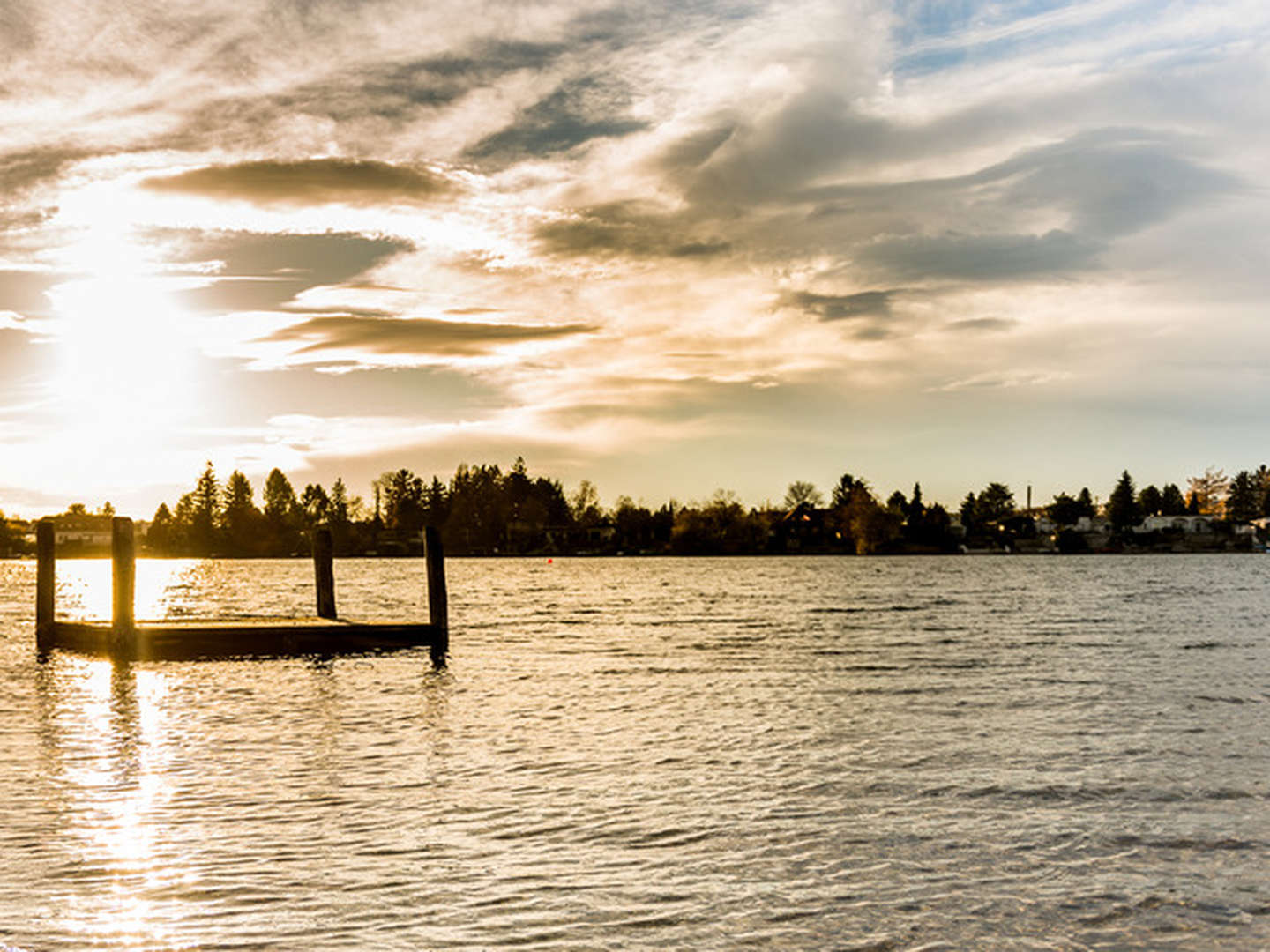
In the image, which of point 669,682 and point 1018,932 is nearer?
point 1018,932

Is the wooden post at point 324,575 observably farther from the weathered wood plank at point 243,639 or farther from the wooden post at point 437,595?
the weathered wood plank at point 243,639

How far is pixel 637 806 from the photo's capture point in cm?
1341

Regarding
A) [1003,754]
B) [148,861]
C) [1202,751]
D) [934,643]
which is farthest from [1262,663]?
[148,861]

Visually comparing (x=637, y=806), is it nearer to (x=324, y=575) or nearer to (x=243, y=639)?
(x=243, y=639)

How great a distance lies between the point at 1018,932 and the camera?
9039 mm

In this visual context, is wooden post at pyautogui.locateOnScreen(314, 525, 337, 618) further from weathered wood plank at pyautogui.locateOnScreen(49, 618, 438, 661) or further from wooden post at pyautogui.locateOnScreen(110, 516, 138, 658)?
wooden post at pyautogui.locateOnScreen(110, 516, 138, 658)

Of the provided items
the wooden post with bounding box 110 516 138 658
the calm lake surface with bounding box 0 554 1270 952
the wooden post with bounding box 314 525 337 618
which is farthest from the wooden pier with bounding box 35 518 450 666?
the wooden post with bounding box 314 525 337 618

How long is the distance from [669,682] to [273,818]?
14.9 metres

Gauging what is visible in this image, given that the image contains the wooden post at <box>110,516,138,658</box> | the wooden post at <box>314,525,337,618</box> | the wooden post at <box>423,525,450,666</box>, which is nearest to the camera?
the wooden post at <box>110,516,138,658</box>

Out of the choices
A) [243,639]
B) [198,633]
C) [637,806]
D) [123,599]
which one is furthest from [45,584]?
[637,806]

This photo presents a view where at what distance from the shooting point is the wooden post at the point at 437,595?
3481cm

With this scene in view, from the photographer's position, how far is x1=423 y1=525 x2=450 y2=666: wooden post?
1371 inches

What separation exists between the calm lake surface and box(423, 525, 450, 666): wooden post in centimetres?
335

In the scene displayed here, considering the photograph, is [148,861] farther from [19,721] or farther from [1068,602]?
[1068,602]
